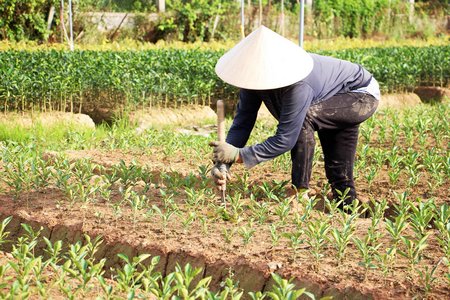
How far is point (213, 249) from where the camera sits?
4523 mm

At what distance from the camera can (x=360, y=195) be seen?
242 inches

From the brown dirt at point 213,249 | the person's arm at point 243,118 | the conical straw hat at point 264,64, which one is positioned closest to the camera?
the brown dirt at point 213,249

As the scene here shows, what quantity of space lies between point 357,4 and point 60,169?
848 inches

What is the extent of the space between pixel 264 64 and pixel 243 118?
0.59 metres

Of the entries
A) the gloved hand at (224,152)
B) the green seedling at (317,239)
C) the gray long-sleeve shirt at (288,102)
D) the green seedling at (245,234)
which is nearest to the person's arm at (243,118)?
the gray long-sleeve shirt at (288,102)

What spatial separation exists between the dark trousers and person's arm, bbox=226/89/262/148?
0.34 m

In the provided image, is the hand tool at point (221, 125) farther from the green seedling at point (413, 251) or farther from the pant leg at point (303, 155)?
the green seedling at point (413, 251)

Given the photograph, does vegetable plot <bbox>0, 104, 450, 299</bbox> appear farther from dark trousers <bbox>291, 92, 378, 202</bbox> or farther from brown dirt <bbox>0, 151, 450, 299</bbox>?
dark trousers <bbox>291, 92, 378, 202</bbox>

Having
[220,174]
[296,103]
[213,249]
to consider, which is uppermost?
[296,103]

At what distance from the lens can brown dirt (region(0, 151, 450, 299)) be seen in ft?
13.0

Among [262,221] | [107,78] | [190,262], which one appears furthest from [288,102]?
[107,78]

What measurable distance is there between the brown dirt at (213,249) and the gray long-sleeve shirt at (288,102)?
1.51 ft

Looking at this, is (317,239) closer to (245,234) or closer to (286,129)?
(245,234)

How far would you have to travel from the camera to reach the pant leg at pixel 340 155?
5.84m
